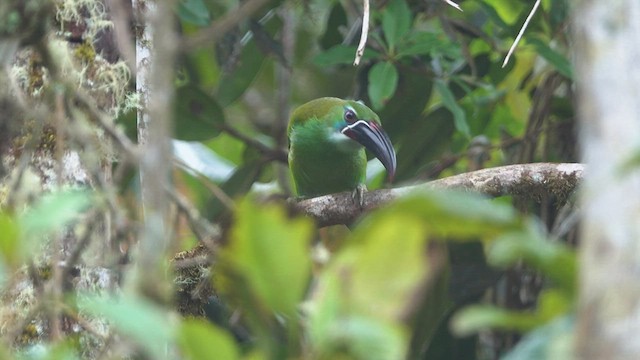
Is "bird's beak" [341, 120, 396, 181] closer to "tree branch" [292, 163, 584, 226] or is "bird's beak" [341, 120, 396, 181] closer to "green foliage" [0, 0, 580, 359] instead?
"green foliage" [0, 0, 580, 359]

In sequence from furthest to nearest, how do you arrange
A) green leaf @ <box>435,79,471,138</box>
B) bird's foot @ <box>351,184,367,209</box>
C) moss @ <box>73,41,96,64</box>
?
green leaf @ <box>435,79,471,138</box> < bird's foot @ <box>351,184,367,209</box> < moss @ <box>73,41,96,64</box>

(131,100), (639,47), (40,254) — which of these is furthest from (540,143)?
(639,47)

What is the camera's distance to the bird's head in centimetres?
423

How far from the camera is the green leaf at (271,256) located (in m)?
1.29

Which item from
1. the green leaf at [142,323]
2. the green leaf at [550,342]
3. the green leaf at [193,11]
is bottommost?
the green leaf at [193,11]

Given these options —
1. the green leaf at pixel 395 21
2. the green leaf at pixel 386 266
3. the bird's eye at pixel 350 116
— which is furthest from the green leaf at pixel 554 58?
the green leaf at pixel 386 266

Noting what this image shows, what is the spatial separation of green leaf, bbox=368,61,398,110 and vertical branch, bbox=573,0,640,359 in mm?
2717

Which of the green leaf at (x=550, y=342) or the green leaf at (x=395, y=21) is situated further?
the green leaf at (x=395, y=21)

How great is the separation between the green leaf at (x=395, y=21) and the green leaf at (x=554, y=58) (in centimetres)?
49

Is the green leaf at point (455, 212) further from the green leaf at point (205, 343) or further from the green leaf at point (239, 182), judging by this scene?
the green leaf at point (239, 182)

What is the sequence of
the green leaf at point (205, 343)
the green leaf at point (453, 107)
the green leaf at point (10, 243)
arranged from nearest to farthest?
the green leaf at point (205, 343), the green leaf at point (10, 243), the green leaf at point (453, 107)

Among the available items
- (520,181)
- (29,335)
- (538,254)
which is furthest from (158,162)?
(520,181)

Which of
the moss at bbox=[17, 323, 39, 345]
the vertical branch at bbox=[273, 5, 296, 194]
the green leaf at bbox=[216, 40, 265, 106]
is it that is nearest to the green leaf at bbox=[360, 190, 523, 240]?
the moss at bbox=[17, 323, 39, 345]

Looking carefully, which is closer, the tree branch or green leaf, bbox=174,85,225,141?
the tree branch
